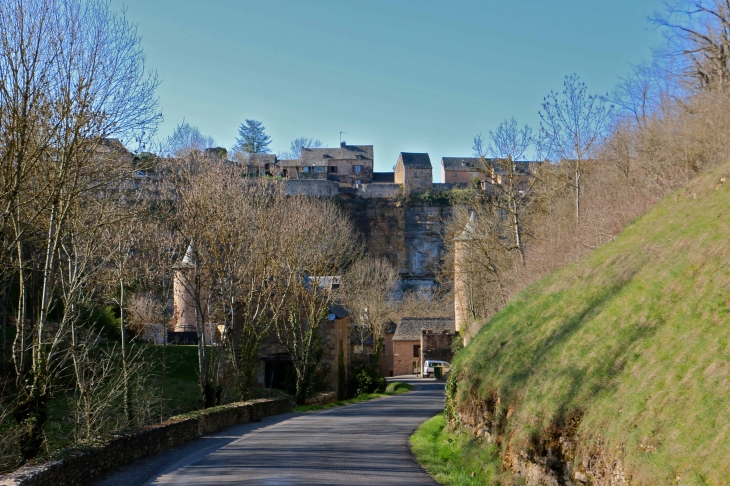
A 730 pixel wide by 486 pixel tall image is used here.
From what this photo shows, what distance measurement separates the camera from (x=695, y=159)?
20.2 m

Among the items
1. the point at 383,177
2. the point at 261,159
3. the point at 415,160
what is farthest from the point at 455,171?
the point at 261,159

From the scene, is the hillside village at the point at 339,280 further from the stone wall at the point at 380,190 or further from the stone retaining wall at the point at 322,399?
the stone retaining wall at the point at 322,399

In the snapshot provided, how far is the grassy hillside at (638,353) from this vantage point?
730 cm

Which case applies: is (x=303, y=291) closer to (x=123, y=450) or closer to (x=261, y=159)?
(x=123, y=450)

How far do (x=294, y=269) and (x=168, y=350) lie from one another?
9530 mm

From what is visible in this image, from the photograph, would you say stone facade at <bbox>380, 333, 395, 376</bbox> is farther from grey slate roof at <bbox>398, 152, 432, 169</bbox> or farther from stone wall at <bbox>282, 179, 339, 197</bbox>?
grey slate roof at <bbox>398, 152, 432, 169</bbox>

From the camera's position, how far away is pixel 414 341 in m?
61.5

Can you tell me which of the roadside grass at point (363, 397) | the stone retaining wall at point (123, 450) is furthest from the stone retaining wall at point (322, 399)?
the stone retaining wall at point (123, 450)

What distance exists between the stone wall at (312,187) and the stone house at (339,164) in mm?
11945

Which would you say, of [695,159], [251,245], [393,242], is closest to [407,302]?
[393,242]

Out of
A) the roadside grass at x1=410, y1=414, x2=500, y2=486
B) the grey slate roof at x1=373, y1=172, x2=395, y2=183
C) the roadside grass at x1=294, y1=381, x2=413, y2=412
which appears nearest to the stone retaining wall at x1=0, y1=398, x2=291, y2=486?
the roadside grass at x1=410, y1=414, x2=500, y2=486

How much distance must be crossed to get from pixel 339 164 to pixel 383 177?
23.1 ft

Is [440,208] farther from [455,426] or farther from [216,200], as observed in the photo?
[455,426]

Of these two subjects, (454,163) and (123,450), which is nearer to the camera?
(123,450)
